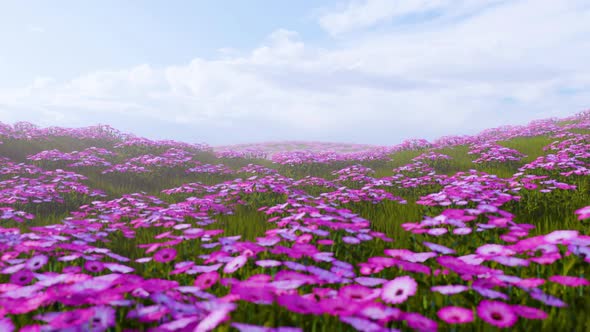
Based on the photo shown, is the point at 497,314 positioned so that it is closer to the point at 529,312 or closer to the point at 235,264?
the point at 529,312

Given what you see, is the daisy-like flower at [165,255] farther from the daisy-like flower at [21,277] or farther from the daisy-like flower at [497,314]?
the daisy-like flower at [497,314]

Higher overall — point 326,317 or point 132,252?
point 326,317

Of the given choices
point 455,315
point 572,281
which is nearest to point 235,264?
point 455,315

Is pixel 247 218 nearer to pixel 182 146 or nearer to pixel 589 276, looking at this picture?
pixel 589 276

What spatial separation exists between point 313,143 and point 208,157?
2634 cm

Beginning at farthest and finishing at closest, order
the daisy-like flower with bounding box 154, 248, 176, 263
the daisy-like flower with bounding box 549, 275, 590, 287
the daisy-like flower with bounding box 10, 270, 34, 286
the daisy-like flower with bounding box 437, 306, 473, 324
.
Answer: the daisy-like flower with bounding box 154, 248, 176, 263 → the daisy-like flower with bounding box 10, 270, 34, 286 → the daisy-like flower with bounding box 549, 275, 590, 287 → the daisy-like flower with bounding box 437, 306, 473, 324

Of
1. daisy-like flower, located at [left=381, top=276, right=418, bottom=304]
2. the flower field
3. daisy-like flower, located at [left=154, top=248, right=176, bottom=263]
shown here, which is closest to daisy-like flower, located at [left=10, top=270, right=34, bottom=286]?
the flower field

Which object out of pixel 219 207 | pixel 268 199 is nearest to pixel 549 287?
pixel 219 207

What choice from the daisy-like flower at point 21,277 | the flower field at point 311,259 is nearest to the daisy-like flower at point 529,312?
the flower field at point 311,259

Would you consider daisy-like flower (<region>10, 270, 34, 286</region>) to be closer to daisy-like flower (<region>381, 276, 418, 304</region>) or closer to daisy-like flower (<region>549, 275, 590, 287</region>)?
daisy-like flower (<region>381, 276, 418, 304</region>)

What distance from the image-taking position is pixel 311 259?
11.3 feet

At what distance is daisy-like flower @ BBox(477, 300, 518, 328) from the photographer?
175cm

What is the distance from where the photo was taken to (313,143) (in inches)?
1752

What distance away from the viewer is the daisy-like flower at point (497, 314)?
69.0 inches
